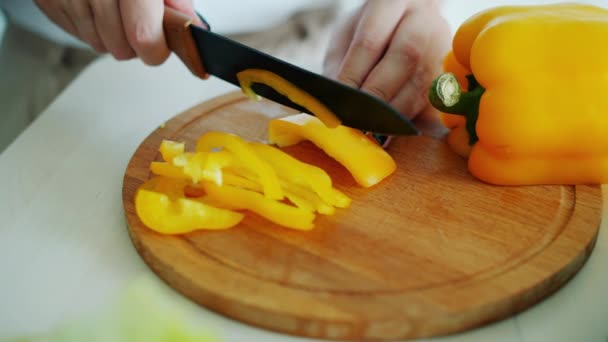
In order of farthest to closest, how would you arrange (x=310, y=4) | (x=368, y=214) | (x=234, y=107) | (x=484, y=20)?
(x=310, y=4) < (x=234, y=107) < (x=484, y=20) < (x=368, y=214)

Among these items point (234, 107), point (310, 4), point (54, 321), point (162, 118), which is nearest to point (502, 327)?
point (54, 321)

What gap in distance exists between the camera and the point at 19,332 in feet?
3.84

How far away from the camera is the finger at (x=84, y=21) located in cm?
163

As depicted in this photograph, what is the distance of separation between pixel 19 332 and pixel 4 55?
1425 mm

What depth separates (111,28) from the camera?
1.61 metres

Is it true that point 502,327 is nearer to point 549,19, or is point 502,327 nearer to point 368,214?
point 368,214

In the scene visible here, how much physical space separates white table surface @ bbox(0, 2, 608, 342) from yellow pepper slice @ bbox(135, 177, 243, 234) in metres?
0.09

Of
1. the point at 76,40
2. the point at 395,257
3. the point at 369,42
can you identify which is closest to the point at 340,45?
Result: the point at 369,42

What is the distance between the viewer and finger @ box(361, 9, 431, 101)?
1605mm

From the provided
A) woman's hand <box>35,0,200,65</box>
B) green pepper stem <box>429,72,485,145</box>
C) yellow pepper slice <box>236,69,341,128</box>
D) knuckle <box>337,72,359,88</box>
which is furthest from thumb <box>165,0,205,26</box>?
green pepper stem <box>429,72,485,145</box>

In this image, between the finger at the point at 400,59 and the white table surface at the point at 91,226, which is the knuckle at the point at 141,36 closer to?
the white table surface at the point at 91,226

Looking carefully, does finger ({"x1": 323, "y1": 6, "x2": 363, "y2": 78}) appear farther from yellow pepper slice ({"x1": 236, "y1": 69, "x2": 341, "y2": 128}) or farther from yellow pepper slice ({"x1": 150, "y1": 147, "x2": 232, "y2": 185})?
yellow pepper slice ({"x1": 150, "y1": 147, "x2": 232, "y2": 185})

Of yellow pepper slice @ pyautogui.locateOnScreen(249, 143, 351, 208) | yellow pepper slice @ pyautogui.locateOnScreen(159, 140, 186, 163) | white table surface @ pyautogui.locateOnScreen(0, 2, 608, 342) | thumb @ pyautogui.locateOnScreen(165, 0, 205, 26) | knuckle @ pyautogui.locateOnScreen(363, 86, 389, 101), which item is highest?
thumb @ pyautogui.locateOnScreen(165, 0, 205, 26)

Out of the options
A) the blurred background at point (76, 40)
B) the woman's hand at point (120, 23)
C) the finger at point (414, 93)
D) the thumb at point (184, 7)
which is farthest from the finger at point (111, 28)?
the finger at point (414, 93)
